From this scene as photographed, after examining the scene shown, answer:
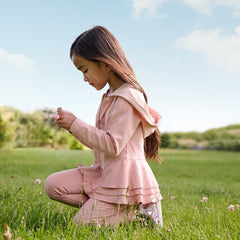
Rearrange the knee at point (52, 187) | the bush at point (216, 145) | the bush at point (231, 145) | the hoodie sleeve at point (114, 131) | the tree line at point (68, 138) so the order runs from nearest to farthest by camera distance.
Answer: the hoodie sleeve at point (114, 131) < the knee at point (52, 187) < the tree line at point (68, 138) < the bush at point (231, 145) < the bush at point (216, 145)

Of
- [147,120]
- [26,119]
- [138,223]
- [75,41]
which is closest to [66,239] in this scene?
[138,223]

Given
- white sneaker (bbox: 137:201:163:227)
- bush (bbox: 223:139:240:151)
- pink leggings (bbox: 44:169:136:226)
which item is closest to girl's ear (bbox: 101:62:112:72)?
pink leggings (bbox: 44:169:136:226)

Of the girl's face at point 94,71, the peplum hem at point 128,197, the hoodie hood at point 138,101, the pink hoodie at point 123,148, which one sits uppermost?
the girl's face at point 94,71

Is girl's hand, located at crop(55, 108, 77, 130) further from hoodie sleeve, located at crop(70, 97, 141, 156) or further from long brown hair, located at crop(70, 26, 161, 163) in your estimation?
long brown hair, located at crop(70, 26, 161, 163)

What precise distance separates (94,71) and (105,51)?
0.55 ft

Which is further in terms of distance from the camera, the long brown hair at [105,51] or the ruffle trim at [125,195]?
the long brown hair at [105,51]

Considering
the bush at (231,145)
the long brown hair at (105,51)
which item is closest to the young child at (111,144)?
the long brown hair at (105,51)

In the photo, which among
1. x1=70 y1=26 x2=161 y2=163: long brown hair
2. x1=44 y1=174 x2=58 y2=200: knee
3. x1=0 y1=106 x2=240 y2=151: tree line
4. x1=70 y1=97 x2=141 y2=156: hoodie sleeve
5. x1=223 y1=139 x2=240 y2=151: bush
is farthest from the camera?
x1=223 y1=139 x2=240 y2=151: bush

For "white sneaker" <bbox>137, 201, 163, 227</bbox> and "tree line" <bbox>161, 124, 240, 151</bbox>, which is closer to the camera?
"white sneaker" <bbox>137, 201, 163, 227</bbox>

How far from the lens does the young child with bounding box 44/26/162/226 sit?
217 centimetres

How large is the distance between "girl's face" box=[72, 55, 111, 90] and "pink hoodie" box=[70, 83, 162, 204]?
16 cm

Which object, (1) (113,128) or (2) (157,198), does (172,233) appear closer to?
(2) (157,198)

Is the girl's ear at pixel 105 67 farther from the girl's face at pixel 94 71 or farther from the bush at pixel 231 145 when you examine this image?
the bush at pixel 231 145

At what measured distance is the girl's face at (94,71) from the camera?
92.0 inches
